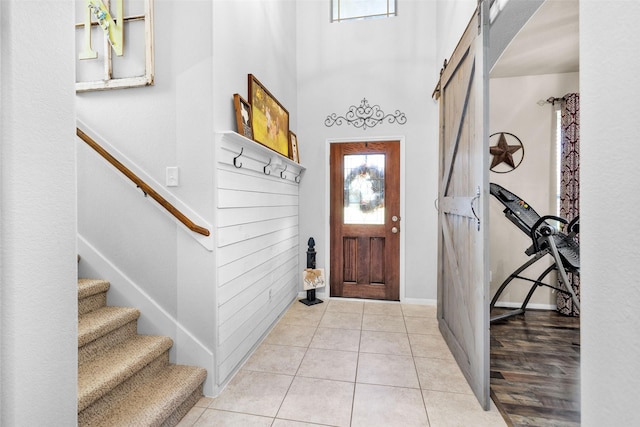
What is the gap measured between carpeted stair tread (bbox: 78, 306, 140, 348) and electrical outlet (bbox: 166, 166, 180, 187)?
0.87 m

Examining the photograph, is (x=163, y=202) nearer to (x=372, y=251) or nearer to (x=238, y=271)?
(x=238, y=271)

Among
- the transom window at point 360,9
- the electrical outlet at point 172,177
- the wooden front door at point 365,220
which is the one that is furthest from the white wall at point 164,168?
the transom window at point 360,9

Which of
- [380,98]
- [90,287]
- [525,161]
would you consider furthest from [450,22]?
[90,287]

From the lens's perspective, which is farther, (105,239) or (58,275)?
(105,239)

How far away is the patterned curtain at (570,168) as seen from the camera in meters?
3.19

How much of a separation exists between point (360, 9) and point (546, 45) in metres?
2.20

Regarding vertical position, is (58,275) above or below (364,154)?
below

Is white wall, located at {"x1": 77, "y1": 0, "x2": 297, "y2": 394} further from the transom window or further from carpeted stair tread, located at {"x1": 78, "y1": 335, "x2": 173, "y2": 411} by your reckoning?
the transom window

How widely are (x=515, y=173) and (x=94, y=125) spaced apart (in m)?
4.06

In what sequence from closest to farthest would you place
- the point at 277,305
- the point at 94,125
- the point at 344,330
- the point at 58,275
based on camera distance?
the point at 58,275, the point at 94,125, the point at 344,330, the point at 277,305

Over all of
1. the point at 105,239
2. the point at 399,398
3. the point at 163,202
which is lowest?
the point at 399,398

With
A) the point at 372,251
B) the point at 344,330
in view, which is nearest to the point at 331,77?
the point at 372,251

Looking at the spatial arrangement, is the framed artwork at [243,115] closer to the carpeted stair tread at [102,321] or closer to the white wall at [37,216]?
the white wall at [37,216]

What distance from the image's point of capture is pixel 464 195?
7.29ft
